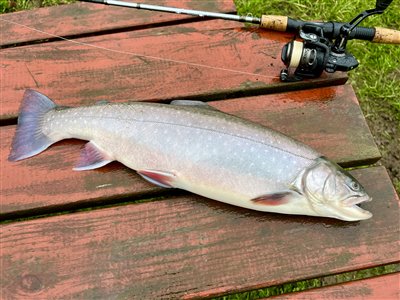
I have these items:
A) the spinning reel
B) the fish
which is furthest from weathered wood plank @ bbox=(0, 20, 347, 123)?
the fish

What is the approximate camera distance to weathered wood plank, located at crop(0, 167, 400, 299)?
1.96 meters

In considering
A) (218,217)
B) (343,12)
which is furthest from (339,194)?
(343,12)

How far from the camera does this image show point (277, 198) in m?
2.01

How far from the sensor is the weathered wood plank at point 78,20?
2.73 m

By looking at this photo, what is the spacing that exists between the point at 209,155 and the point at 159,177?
0.28 m

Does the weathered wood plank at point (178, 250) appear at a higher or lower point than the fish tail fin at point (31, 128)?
lower

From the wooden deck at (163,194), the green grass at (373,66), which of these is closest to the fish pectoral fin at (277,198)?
the wooden deck at (163,194)

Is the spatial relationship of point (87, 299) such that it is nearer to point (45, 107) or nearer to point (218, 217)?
point (218, 217)

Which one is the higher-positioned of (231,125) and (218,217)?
(231,125)

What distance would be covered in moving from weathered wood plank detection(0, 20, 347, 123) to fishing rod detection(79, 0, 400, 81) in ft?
0.30

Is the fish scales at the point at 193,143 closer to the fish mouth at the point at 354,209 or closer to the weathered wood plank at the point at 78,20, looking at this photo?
the fish mouth at the point at 354,209

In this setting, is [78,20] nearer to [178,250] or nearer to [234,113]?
[234,113]

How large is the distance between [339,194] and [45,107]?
160 cm

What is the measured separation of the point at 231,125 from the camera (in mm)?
2121
